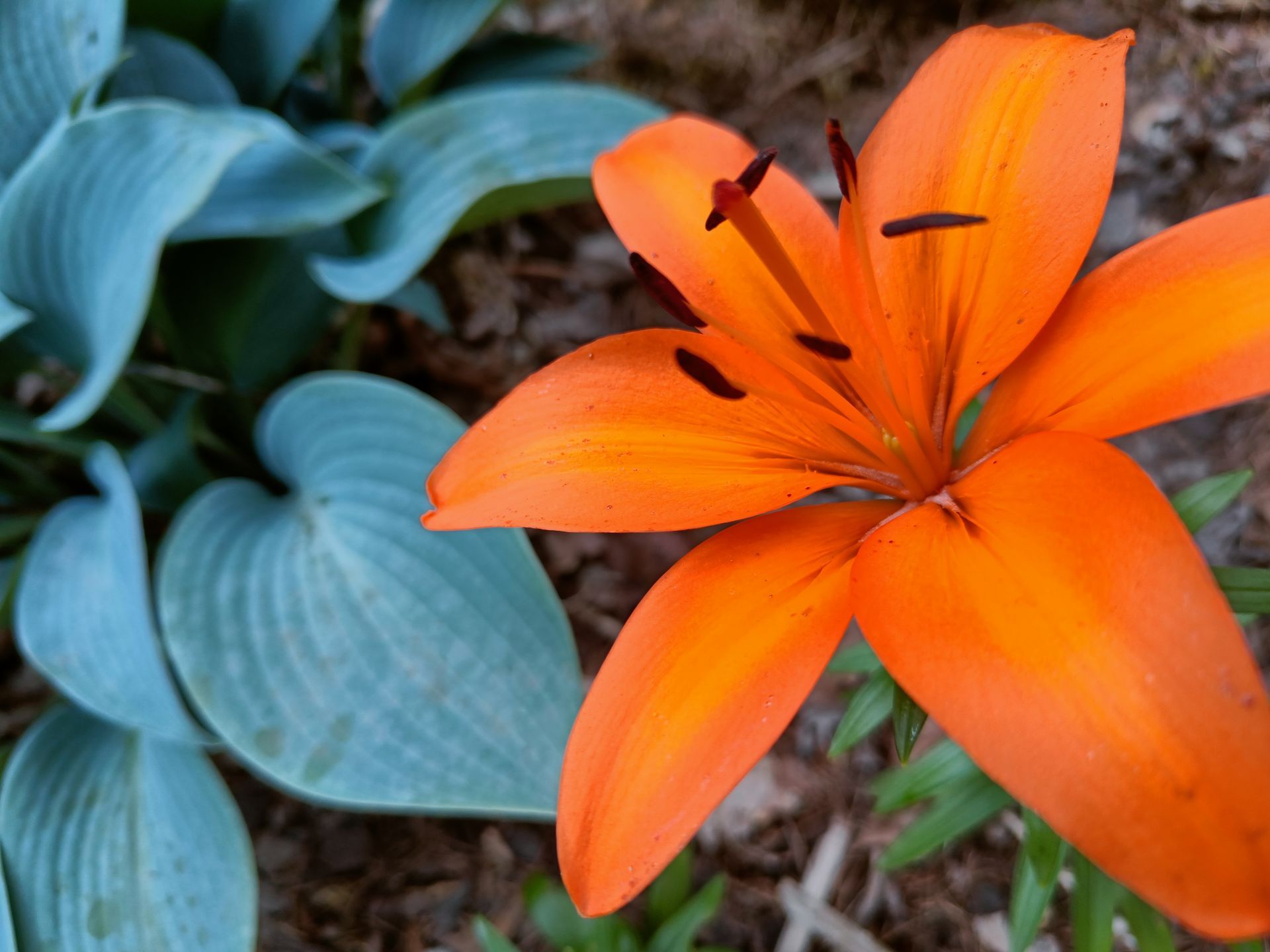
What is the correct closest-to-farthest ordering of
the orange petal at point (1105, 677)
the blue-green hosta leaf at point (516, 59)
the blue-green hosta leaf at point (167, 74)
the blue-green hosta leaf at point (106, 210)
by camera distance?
the orange petal at point (1105, 677), the blue-green hosta leaf at point (106, 210), the blue-green hosta leaf at point (167, 74), the blue-green hosta leaf at point (516, 59)

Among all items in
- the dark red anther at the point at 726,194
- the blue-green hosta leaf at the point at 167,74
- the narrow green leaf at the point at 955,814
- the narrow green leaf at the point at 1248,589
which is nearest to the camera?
the dark red anther at the point at 726,194

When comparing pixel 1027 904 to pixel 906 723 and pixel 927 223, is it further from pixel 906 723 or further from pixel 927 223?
pixel 927 223

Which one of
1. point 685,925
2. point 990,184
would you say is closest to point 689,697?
point 990,184

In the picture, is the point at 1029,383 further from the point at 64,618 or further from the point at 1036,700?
the point at 64,618

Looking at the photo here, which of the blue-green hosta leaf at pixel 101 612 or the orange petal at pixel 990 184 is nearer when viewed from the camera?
the orange petal at pixel 990 184

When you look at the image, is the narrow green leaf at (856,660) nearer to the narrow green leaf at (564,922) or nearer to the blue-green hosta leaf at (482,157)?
the narrow green leaf at (564,922)

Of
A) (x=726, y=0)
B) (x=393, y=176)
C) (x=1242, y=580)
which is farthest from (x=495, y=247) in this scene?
(x=1242, y=580)

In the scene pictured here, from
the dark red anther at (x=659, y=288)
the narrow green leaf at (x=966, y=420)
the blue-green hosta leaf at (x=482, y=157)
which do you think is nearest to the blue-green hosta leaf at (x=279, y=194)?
the blue-green hosta leaf at (x=482, y=157)

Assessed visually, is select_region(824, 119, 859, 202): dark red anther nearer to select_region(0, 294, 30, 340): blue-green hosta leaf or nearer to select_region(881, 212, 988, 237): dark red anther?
select_region(881, 212, 988, 237): dark red anther
